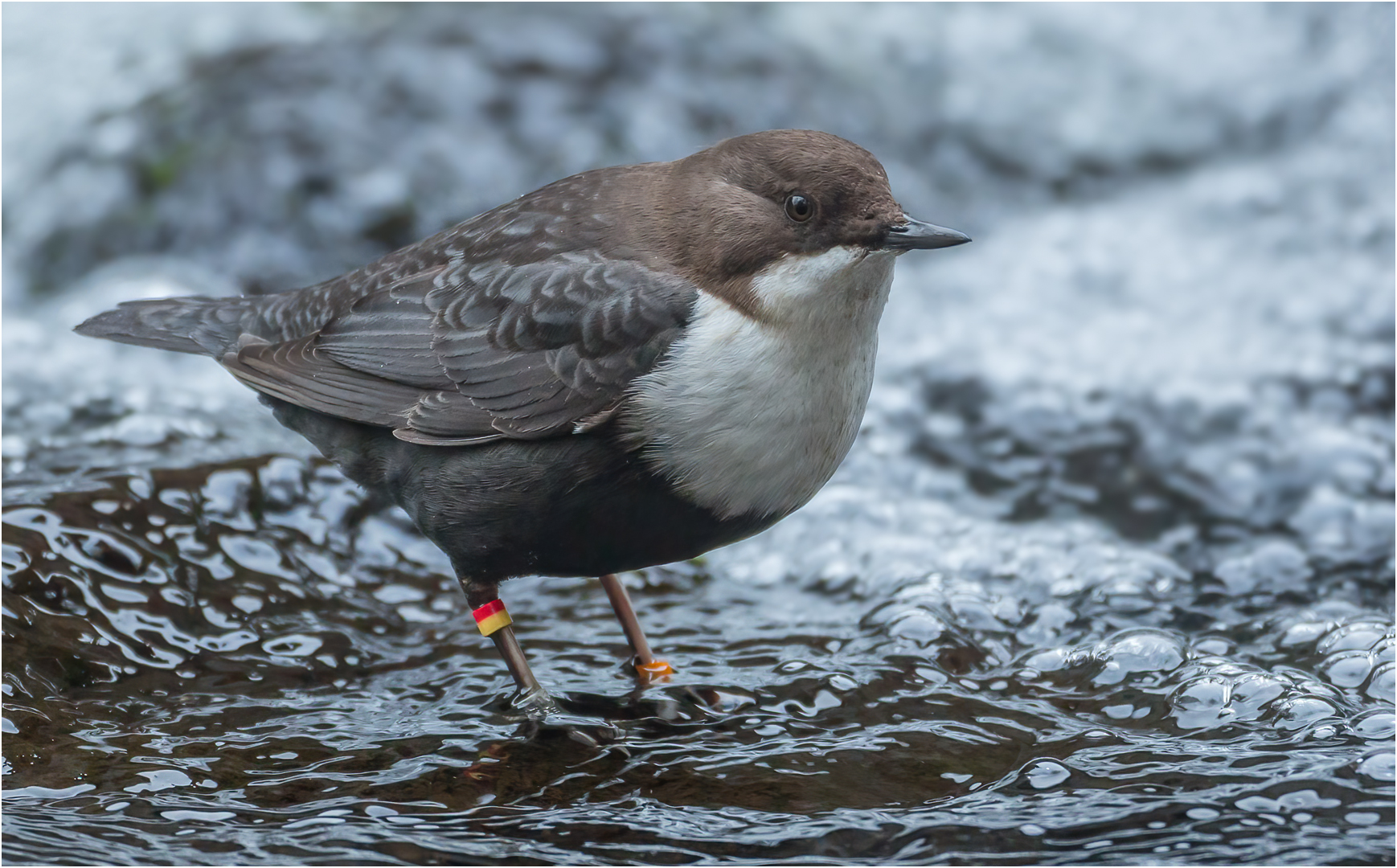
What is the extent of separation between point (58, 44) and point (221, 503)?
5037mm

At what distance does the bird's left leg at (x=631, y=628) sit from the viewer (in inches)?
156

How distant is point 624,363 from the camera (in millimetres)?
3428

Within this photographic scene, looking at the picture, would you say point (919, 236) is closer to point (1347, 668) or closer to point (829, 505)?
point (1347, 668)

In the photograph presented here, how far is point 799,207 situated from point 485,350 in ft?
3.08

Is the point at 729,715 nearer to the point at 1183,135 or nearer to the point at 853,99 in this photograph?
the point at 853,99

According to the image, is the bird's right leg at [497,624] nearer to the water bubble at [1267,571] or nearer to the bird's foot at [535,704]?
the bird's foot at [535,704]

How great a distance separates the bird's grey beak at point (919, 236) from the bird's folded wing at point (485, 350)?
53 cm

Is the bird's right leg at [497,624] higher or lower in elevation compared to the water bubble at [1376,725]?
higher

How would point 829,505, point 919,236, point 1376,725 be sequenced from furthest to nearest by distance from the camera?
point 829,505 → point 1376,725 → point 919,236

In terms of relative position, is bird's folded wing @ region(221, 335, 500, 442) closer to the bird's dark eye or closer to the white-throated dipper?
the white-throated dipper

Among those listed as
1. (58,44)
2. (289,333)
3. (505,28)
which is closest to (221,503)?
(289,333)

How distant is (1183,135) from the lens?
30.1 ft

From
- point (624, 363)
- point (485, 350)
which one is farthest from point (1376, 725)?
point (485, 350)

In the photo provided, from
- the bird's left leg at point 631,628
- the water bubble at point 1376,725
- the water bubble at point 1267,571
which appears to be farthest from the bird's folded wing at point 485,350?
the water bubble at point 1267,571
